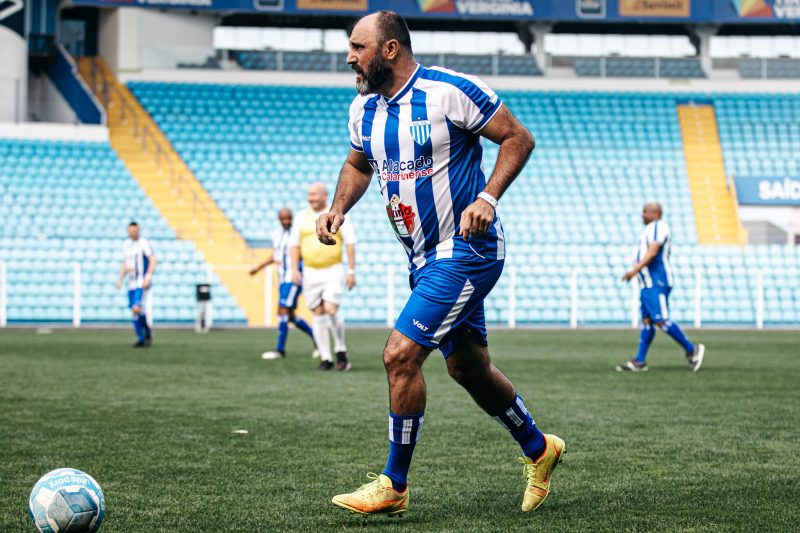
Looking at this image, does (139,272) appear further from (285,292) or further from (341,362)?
(341,362)

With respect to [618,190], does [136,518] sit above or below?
below

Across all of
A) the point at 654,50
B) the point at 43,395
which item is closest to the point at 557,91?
the point at 654,50

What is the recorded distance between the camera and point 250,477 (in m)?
5.66

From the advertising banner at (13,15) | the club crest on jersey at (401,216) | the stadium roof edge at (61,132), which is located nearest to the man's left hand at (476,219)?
the club crest on jersey at (401,216)

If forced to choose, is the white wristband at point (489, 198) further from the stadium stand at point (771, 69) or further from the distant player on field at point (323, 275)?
the stadium stand at point (771, 69)

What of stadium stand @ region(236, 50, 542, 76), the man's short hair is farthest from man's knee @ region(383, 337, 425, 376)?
stadium stand @ region(236, 50, 542, 76)

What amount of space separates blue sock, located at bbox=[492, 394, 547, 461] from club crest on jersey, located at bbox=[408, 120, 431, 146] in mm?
1184

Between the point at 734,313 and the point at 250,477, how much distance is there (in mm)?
22653

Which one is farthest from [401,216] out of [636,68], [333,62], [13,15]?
[636,68]

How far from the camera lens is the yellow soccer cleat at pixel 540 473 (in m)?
4.88

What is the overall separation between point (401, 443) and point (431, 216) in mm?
952

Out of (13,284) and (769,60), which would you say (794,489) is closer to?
(13,284)

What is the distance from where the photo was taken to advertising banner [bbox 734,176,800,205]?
3078 centimetres

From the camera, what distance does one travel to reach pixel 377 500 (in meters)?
4.69
